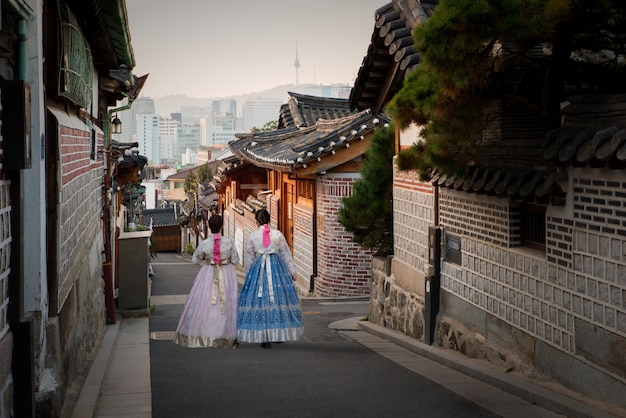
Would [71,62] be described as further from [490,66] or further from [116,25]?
[490,66]

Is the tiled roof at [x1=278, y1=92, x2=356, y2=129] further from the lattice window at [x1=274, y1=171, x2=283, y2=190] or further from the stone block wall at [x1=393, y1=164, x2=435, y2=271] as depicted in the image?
the stone block wall at [x1=393, y1=164, x2=435, y2=271]

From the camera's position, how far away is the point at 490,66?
7078 millimetres

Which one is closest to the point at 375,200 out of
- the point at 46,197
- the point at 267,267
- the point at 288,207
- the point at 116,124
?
the point at 267,267

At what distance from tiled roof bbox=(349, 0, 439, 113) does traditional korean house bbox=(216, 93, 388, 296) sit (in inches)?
99.2

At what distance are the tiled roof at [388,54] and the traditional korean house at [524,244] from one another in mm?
26

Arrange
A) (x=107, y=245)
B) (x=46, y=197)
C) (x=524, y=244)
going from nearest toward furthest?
(x=46, y=197), (x=524, y=244), (x=107, y=245)

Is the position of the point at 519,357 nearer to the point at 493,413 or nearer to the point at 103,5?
the point at 493,413

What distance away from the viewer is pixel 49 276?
653 centimetres

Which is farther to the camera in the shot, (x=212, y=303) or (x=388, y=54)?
(x=388, y=54)

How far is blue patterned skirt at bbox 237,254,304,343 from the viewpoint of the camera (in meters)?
11.0

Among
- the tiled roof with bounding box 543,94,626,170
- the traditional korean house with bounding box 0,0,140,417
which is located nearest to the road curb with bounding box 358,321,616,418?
the tiled roof with bounding box 543,94,626,170

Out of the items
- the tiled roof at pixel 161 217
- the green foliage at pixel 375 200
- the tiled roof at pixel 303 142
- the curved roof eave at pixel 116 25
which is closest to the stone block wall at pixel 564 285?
the green foliage at pixel 375 200

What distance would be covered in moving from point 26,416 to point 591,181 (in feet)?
16.3

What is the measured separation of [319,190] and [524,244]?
38.8 ft
